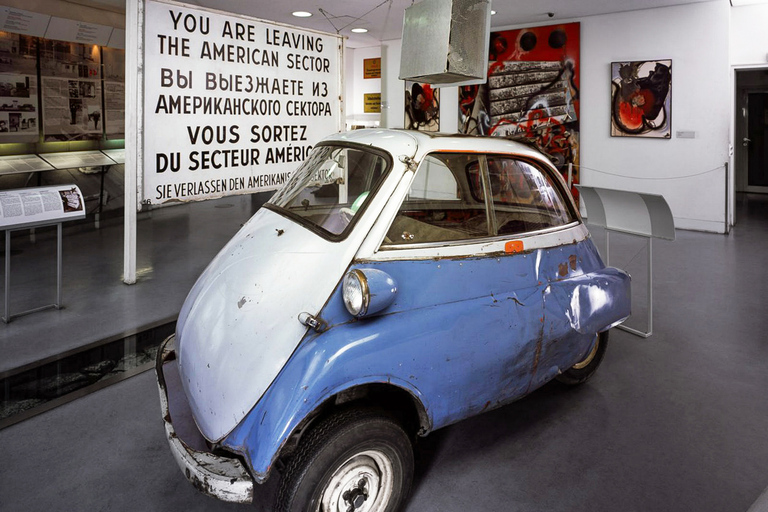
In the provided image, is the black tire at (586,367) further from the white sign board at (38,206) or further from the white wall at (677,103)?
the white wall at (677,103)

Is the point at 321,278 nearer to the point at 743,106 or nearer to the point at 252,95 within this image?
the point at 252,95

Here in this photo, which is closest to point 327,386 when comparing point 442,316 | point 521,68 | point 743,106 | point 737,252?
point 442,316

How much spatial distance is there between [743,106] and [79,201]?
43.2 ft

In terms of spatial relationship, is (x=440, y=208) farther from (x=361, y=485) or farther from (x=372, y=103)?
(x=372, y=103)

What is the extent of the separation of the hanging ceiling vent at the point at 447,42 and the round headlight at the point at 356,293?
222 cm

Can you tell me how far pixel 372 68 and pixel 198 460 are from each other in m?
11.6

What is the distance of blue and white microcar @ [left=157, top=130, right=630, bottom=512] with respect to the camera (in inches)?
72.2

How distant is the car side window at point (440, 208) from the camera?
→ 7.35 feet

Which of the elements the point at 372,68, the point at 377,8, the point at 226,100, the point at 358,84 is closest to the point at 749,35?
the point at 377,8

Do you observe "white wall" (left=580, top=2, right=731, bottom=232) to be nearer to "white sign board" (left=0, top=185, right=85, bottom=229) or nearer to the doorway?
the doorway

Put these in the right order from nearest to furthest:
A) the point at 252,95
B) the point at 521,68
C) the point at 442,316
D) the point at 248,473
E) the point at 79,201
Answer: the point at 248,473, the point at 442,316, the point at 79,201, the point at 252,95, the point at 521,68

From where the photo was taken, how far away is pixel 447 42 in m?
3.59

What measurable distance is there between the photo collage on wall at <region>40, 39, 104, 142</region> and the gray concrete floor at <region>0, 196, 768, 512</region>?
6.87 m

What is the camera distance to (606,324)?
2875 mm
